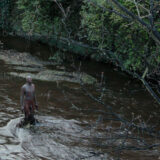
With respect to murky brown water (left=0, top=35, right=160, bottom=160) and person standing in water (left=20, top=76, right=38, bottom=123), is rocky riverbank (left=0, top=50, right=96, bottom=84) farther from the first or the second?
person standing in water (left=20, top=76, right=38, bottom=123)

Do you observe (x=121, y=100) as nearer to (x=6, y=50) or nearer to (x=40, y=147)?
(x=40, y=147)

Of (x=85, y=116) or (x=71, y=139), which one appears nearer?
(x=71, y=139)

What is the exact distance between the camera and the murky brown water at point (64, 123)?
8.61 m

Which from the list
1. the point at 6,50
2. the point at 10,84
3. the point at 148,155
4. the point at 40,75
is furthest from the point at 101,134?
the point at 6,50

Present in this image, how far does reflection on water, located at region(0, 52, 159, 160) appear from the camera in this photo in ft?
28.3

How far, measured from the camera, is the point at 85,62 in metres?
24.8

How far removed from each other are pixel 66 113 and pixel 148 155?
450 cm

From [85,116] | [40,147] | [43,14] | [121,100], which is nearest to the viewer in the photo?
[40,147]

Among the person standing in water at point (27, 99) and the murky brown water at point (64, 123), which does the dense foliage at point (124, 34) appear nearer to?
the murky brown water at point (64, 123)

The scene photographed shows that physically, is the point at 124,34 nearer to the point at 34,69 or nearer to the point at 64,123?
the point at 64,123

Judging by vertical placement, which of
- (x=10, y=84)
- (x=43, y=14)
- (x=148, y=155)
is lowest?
(x=148, y=155)

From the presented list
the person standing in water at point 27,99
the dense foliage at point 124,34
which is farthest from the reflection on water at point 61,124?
the dense foliage at point 124,34

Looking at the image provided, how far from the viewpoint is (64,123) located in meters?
11.3

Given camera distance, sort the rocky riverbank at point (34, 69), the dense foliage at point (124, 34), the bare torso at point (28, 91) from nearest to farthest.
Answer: the dense foliage at point (124, 34) < the bare torso at point (28, 91) < the rocky riverbank at point (34, 69)
